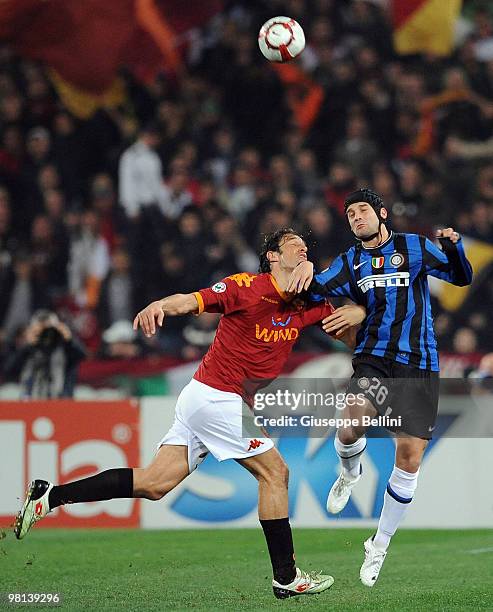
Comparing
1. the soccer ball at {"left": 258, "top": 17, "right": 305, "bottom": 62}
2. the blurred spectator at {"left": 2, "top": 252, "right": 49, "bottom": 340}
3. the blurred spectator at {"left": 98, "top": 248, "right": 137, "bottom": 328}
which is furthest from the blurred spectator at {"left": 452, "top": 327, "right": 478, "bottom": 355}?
the blurred spectator at {"left": 2, "top": 252, "right": 49, "bottom": 340}

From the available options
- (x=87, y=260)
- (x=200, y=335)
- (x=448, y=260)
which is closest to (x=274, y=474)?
(x=448, y=260)

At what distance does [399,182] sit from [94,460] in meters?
5.33

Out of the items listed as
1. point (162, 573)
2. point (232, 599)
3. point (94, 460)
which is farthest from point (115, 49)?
point (232, 599)

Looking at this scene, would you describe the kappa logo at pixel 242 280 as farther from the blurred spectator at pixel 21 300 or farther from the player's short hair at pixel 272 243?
the blurred spectator at pixel 21 300

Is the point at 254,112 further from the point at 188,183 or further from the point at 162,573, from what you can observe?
the point at 162,573

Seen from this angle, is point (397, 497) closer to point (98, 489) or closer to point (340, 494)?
point (340, 494)

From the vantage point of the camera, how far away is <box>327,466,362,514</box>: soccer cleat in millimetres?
7387

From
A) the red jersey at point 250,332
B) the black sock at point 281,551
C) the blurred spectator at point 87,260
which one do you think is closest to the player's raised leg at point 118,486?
the red jersey at point 250,332

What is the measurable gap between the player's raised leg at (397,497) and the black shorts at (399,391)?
3.6 inches

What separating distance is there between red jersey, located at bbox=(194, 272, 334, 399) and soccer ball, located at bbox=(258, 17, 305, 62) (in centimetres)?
278

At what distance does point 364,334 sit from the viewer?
7039 mm

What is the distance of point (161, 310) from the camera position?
6301 millimetres

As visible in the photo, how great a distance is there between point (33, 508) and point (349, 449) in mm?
1971

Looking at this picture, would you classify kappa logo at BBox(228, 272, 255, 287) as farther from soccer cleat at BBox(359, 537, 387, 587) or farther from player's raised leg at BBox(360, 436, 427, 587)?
soccer cleat at BBox(359, 537, 387, 587)
